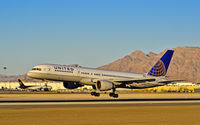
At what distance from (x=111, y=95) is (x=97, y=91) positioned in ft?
10.1

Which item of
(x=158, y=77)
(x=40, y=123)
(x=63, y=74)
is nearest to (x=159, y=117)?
(x=40, y=123)

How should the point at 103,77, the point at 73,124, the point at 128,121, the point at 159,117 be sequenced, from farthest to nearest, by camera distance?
the point at 103,77 → the point at 159,117 → the point at 128,121 → the point at 73,124

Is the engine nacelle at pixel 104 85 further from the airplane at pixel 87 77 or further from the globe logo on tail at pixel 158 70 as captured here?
the globe logo on tail at pixel 158 70

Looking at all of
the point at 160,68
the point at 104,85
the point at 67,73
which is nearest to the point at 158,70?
the point at 160,68

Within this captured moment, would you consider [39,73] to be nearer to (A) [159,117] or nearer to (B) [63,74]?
(B) [63,74]

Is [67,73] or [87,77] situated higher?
[67,73]

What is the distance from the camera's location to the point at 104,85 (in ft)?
221

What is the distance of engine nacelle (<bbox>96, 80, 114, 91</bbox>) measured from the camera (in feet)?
221

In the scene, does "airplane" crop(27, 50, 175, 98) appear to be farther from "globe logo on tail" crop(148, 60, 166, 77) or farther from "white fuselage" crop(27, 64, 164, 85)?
"globe logo on tail" crop(148, 60, 166, 77)

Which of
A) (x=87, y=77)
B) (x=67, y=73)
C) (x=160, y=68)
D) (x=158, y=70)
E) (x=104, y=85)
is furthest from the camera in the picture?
(x=160, y=68)

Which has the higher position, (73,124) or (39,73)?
(39,73)

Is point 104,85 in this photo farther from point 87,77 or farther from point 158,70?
point 158,70

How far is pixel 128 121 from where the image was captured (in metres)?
27.2

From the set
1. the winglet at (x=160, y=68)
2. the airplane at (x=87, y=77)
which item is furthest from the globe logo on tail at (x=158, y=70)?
the airplane at (x=87, y=77)
